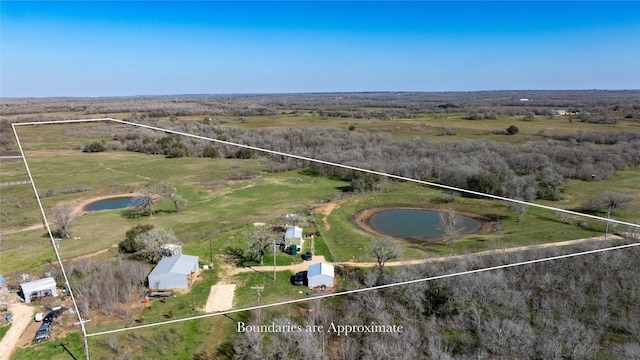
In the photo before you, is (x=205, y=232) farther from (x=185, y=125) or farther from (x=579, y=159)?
(x=185, y=125)

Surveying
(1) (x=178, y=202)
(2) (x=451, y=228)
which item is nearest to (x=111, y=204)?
(1) (x=178, y=202)

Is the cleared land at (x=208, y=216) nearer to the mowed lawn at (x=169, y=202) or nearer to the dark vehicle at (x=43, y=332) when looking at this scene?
the mowed lawn at (x=169, y=202)

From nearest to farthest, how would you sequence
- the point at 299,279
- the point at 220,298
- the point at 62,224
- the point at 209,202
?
the point at 220,298, the point at 299,279, the point at 62,224, the point at 209,202

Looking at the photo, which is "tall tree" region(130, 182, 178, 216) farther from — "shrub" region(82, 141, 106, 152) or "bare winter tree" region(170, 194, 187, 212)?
"shrub" region(82, 141, 106, 152)

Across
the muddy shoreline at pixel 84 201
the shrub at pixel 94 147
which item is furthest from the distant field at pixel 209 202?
the shrub at pixel 94 147

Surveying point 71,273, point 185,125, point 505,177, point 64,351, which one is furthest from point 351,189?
point 185,125

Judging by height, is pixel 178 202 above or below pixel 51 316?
above

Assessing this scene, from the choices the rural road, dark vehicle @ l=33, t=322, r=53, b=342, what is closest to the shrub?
the rural road

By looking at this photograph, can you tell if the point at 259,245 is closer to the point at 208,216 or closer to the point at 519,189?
the point at 208,216
